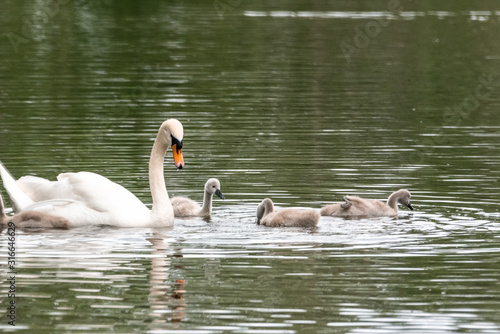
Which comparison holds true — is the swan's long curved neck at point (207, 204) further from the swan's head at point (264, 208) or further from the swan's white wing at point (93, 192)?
the swan's white wing at point (93, 192)

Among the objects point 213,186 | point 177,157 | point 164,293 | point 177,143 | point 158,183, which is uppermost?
point 177,143

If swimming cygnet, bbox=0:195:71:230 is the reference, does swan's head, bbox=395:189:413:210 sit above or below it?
above

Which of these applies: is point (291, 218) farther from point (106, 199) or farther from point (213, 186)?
point (106, 199)

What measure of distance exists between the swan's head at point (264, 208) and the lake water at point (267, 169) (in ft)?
0.64

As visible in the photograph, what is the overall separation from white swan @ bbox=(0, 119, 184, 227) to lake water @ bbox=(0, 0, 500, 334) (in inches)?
10.0

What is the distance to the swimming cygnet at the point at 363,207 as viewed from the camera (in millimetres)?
14609

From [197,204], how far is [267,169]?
243 centimetres

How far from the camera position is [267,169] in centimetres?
1780

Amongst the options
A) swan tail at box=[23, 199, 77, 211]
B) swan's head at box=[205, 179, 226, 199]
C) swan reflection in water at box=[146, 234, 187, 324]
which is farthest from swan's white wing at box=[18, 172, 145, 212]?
swan reflection in water at box=[146, 234, 187, 324]

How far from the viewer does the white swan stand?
14.1 meters

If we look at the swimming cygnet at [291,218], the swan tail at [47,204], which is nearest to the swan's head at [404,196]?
the swimming cygnet at [291,218]

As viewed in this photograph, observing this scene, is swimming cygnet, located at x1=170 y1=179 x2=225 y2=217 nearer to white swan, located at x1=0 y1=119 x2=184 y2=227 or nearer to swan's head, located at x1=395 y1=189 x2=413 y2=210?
white swan, located at x1=0 y1=119 x2=184 y2=227

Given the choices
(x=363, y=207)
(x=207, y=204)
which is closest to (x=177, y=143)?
(x=207, y=204)

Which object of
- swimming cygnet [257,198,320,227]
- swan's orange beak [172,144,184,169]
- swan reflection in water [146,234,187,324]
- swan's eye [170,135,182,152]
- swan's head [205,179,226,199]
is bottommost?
swan reflection in water [146,234,187,324]
